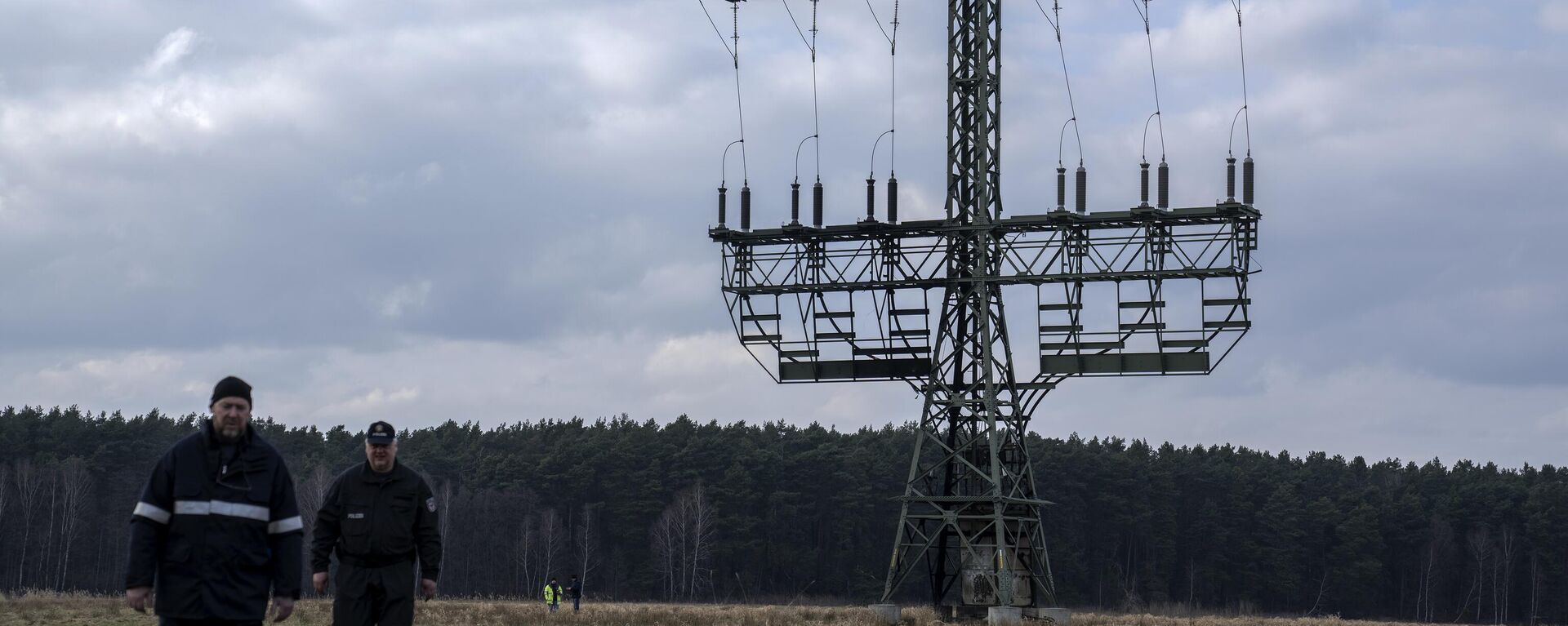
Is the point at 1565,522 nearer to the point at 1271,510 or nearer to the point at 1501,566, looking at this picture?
the point at 1501,566

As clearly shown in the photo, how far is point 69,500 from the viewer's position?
85.2 meters

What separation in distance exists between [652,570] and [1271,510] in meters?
38.6

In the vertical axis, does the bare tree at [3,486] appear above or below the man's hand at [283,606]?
above

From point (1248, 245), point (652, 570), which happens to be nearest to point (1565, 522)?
point (652, 570)

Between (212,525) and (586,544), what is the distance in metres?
81.6

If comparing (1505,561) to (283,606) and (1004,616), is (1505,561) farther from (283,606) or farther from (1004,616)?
(283,606)

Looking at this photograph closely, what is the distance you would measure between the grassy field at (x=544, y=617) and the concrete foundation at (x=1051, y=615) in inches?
12.2

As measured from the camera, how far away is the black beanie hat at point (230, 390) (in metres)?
9.30

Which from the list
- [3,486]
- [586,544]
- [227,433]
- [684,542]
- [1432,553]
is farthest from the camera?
[1432,553]

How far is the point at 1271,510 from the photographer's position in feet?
343

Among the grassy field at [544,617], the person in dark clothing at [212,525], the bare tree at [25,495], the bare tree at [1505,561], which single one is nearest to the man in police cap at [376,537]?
the person in dark clothing at [212,525]

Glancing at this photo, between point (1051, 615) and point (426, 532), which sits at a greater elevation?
point (426, 532)

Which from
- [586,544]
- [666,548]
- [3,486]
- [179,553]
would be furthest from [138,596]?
[3,486]

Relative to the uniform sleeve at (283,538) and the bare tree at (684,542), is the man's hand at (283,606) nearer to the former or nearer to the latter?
the uniform sleeve at (283,538)
